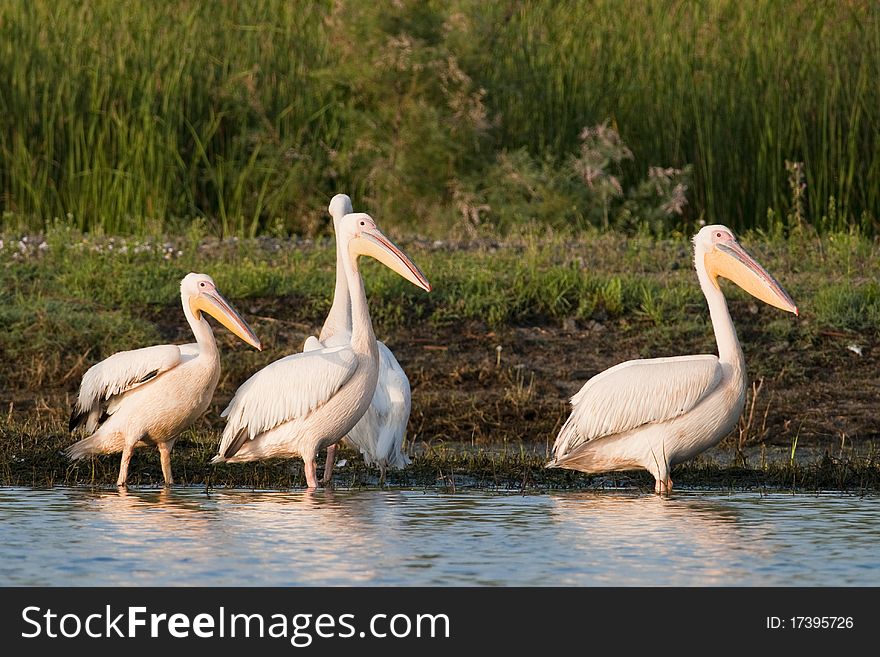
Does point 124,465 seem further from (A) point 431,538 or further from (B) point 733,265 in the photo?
(B) point 733,265

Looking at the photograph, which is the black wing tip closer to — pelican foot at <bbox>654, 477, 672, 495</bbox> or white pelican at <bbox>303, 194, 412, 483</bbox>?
white pelican at <bbox>303, 194, 412, 483</bbox>

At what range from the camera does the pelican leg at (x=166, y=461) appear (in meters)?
7.25

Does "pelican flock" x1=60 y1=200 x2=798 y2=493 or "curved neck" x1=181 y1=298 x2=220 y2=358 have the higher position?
"curved neck" x1=181 y1=298 x2=220 y2=358

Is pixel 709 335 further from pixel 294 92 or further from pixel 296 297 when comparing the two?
pixel 294 92

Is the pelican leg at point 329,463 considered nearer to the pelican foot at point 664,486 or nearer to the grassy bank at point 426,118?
the pelican foot at point 664,486

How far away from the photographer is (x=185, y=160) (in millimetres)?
12734

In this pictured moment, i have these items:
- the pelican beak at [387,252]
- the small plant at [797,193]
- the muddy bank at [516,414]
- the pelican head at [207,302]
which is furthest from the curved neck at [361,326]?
the small plant at [797,193]

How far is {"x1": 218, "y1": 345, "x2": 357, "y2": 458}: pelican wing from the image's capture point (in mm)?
7094

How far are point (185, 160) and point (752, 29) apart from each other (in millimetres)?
4492

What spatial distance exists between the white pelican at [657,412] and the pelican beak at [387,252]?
0.98 m

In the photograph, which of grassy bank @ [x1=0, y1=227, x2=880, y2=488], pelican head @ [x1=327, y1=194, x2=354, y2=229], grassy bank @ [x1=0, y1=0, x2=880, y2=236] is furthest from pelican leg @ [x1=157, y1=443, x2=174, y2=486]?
grassy bank @ [x1=0, y1=0, x2=880, y2=236]

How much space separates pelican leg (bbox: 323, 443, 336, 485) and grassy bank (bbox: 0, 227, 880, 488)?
0.49 feet

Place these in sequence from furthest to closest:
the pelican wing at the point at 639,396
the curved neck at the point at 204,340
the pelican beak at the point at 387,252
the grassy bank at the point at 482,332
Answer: the grassy bank at the point at 482,332
the pelican beak at the point at 387,252
the curved neck at the point at 204,340
the pelican wing at the point at 639,396

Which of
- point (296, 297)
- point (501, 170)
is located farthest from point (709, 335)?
point (501, 170)
